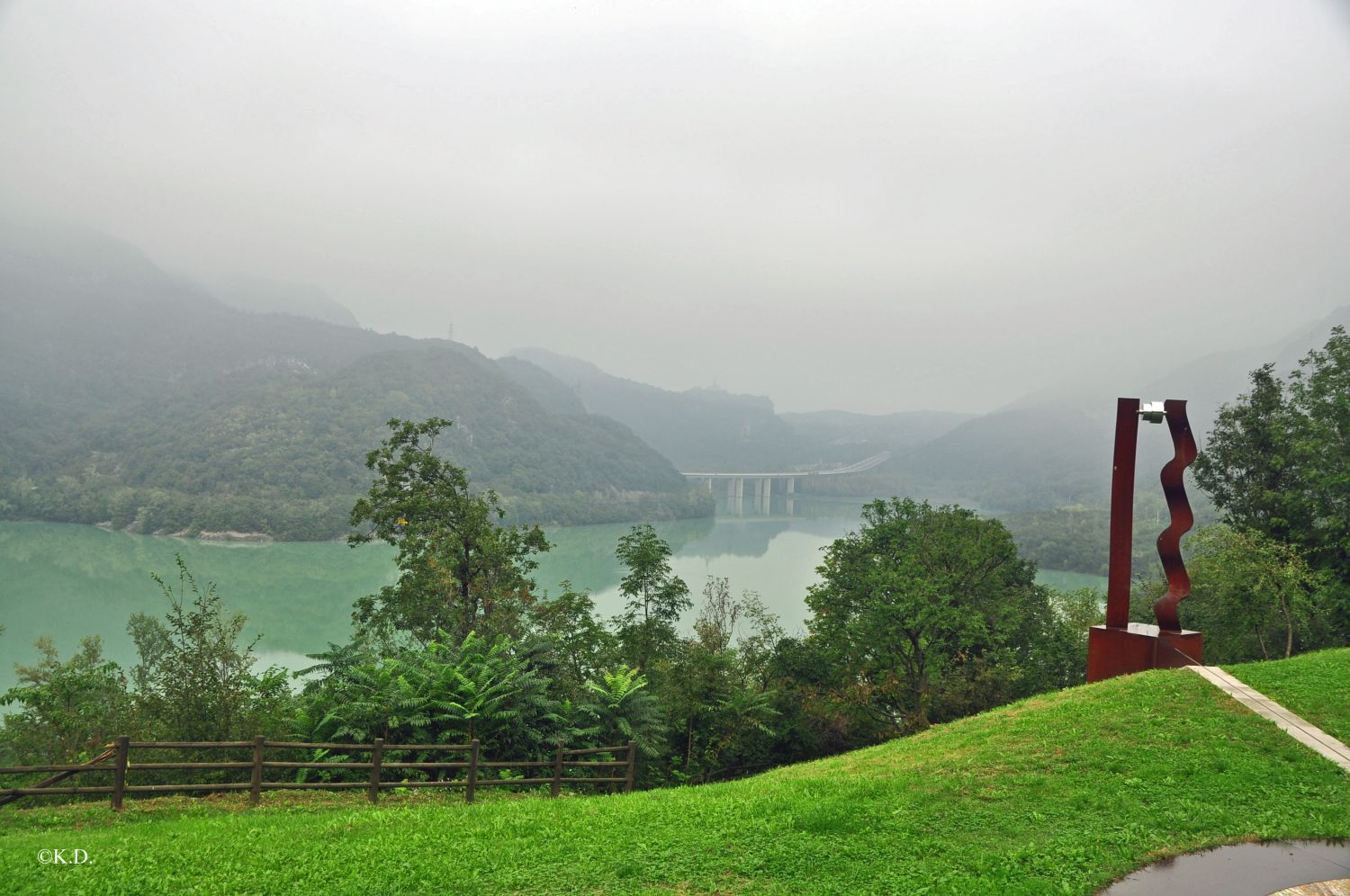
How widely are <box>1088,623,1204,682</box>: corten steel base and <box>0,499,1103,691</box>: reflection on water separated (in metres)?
18.0

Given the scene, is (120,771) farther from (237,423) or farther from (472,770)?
(237,423)

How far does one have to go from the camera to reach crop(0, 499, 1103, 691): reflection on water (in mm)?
37062

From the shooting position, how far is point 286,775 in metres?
9.30

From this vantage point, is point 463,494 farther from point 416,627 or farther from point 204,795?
point 204,795

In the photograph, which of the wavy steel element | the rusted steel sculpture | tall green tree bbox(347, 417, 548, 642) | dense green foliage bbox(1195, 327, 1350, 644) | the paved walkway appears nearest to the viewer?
the paved walkway

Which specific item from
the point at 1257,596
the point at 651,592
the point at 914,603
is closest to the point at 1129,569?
the point at 914,603

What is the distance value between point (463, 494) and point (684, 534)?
217 feet

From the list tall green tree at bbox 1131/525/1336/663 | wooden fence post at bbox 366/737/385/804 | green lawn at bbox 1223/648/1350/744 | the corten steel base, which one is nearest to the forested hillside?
wooden fence post at bbox 366/737/385/804

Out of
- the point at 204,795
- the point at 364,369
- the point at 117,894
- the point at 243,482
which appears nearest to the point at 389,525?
the point at 204,795

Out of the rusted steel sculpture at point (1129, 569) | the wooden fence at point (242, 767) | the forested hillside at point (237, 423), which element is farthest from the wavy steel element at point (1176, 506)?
the forested hillside at point (237, 423)

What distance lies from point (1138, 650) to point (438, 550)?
14.6m

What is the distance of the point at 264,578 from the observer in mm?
49344

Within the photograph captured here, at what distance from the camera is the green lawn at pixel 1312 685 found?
7.68 meters

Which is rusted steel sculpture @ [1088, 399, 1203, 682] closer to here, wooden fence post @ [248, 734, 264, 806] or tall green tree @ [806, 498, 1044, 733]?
tall green tree @ [806, 498, 1044, 733]
